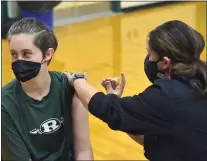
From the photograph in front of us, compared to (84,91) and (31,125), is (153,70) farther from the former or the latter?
(31,125)

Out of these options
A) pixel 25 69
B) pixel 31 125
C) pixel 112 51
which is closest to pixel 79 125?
pixel 31 125

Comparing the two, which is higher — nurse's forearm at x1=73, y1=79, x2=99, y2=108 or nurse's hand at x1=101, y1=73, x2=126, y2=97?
nurse's forearm at x1=73, y1=79, x2=99, y2=108

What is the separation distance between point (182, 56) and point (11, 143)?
72 centimetres

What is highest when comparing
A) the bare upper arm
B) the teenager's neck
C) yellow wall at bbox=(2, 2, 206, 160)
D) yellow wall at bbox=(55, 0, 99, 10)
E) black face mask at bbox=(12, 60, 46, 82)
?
black face mask at bbox=(12, 60, 46, 82)

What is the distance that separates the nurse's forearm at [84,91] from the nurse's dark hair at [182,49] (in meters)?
0.27

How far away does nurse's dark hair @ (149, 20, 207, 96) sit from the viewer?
1.61 meters

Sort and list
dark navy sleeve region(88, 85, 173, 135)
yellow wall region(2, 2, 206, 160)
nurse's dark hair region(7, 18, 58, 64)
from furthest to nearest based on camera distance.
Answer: yellow wall region(2, 2, 206, 160), nurse's dark hair region(7, 18, 58, 64), dark navy sleeve region(88, 85, 173, 135)

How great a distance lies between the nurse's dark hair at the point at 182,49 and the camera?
1.61 meters

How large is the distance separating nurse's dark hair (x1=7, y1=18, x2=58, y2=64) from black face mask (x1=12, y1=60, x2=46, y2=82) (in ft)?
0.21

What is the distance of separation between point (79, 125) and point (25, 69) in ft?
1.05

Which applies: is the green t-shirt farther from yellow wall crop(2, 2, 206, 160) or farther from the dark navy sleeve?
yellow wall crop(2, 2, 206, 160)

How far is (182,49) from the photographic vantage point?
1613 millimetres

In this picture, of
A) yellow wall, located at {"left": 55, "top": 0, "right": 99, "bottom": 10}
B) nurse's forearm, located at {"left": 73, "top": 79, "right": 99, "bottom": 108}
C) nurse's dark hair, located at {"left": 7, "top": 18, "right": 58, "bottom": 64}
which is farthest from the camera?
yellow wall, located at {"left": 55, "top": 0, "right": 99, "bottom": 10}

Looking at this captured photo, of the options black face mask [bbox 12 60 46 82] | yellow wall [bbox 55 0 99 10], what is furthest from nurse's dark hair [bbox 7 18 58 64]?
yellow wall [bbox 55 0 99 10]
